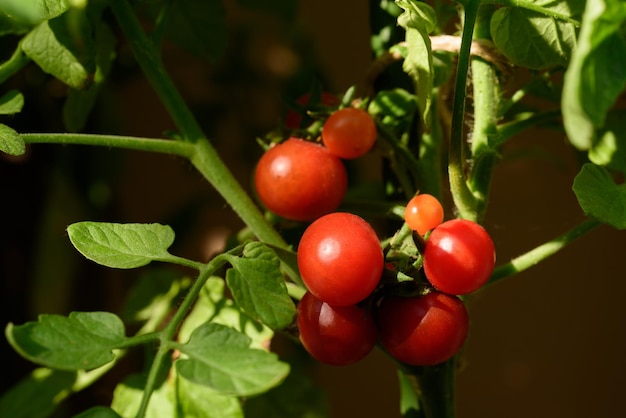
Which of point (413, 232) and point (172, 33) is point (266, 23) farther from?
point (413, 232)

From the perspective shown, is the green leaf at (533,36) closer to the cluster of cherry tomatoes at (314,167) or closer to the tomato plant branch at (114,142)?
the cluster of cherry tomatoes at (314,167)

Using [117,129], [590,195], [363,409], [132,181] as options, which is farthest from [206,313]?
[132,181]

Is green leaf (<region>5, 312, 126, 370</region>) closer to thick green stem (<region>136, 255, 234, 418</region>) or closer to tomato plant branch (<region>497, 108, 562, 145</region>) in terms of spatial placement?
thick green stem (<region>136, 255, 234, 418</region>)

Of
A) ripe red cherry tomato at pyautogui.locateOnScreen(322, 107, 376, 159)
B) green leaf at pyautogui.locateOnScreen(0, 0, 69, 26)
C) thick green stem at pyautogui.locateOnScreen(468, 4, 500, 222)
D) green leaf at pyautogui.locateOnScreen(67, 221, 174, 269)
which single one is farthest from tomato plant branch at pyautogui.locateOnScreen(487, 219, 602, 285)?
green leaf at pyautogui.locateOnScreen(0, 0, 69, 26)

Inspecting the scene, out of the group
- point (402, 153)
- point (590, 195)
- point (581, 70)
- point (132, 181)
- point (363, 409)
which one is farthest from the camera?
point (132, 181)

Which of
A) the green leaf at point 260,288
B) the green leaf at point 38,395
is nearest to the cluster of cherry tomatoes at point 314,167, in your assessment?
the green leaf at point 260,288

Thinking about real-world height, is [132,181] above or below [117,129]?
below
